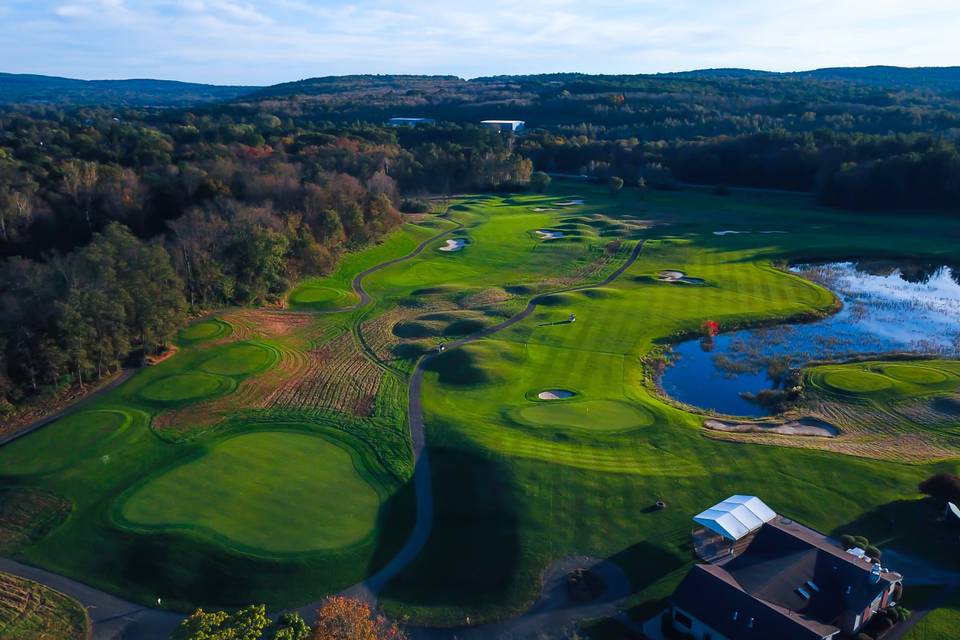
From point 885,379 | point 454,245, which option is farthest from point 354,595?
point 454,245

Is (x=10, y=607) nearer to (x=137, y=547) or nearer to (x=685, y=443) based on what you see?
(x=137, y=547)

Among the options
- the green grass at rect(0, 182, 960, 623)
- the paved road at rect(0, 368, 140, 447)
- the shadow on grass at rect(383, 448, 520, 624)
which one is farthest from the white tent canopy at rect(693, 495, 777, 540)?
the paved road at rect(0, 368, 140, 447)

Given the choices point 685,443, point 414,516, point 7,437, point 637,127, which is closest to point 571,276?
point 685,443

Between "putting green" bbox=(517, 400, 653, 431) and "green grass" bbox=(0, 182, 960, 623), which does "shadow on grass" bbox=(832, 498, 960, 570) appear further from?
"putting green" bbox=(517, 400, 653, 431)

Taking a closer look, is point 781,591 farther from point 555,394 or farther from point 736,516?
point 555,394

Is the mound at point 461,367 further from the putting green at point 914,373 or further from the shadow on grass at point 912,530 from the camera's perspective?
the putting green at point 914,373
